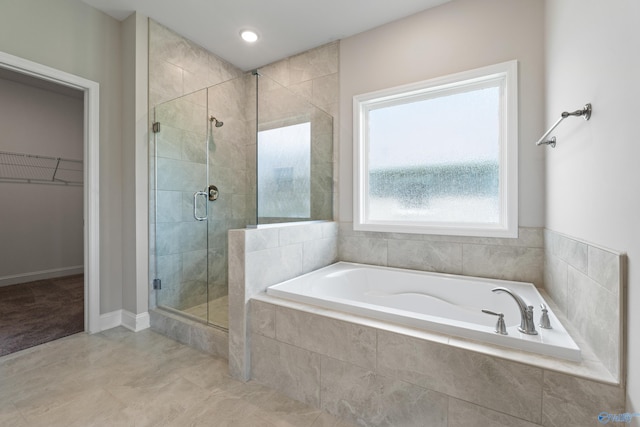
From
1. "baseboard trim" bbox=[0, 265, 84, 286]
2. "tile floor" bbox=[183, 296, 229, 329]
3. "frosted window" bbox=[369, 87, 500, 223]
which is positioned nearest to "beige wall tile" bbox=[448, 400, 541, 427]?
"frosted window" bbox=[369, 87, 500, 223]

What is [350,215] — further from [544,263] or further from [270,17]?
[270,17]

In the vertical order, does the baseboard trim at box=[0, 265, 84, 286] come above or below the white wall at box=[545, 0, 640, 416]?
below

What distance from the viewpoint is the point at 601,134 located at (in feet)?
3.56

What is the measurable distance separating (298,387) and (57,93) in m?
5.07

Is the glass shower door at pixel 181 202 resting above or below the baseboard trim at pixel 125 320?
above

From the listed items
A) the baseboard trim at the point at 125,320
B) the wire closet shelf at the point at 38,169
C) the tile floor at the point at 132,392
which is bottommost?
the tile floor at the point at 132,392

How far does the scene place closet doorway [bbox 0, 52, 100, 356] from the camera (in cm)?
296

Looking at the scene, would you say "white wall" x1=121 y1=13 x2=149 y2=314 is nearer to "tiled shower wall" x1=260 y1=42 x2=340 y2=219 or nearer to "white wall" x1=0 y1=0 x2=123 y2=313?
"white wall" x1=0 y1=0 x2=123 y2=313

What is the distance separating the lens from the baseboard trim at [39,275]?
361 centimetres

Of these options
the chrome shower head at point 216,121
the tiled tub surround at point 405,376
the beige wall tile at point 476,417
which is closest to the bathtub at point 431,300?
the tiled tub surround at point 405,376

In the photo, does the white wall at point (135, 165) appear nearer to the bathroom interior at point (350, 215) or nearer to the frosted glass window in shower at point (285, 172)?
the bathroom interior at point (350, 215)

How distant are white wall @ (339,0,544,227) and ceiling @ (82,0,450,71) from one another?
131 millimetres

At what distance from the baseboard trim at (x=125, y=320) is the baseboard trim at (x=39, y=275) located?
2.49 meters

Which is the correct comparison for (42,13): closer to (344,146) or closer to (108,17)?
(108,17)
